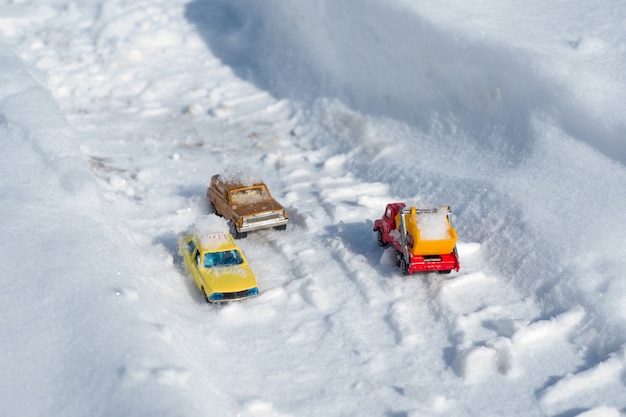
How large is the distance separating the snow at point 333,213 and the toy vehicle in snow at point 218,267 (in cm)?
21

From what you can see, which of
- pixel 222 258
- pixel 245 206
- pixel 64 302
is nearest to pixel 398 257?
pixel 222 258

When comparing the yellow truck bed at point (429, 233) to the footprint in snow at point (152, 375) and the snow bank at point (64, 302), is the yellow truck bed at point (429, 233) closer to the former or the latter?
the snow bank at point (64, 302)

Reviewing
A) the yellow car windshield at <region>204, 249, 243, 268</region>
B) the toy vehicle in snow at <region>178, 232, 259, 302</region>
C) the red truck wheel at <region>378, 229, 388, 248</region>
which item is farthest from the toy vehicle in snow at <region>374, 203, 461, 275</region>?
the yellow car windshield at <region>204, 249, 243, 268</region>

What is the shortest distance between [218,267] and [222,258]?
7.1 inches

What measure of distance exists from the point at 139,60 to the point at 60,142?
5.85 metres

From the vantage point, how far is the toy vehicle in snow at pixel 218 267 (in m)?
8.98

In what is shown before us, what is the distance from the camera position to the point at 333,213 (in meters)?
11.1

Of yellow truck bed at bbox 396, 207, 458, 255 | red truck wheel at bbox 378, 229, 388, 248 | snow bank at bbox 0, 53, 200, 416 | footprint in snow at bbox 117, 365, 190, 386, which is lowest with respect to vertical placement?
red truck wheel at bbox 378, 229, 388, 248

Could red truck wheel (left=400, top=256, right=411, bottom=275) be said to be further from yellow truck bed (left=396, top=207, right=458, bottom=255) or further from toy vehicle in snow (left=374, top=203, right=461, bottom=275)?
yellow truck bed (left=396, top=207, right=458, bottom=255)

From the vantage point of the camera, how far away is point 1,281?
8383 millimetres

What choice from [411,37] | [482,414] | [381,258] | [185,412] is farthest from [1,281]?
[411,37]

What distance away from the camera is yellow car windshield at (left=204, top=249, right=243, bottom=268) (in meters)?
9.38

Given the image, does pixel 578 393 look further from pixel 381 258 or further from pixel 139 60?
pixel 139 60

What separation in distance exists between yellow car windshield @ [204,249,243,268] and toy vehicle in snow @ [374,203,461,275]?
6.28 feet
